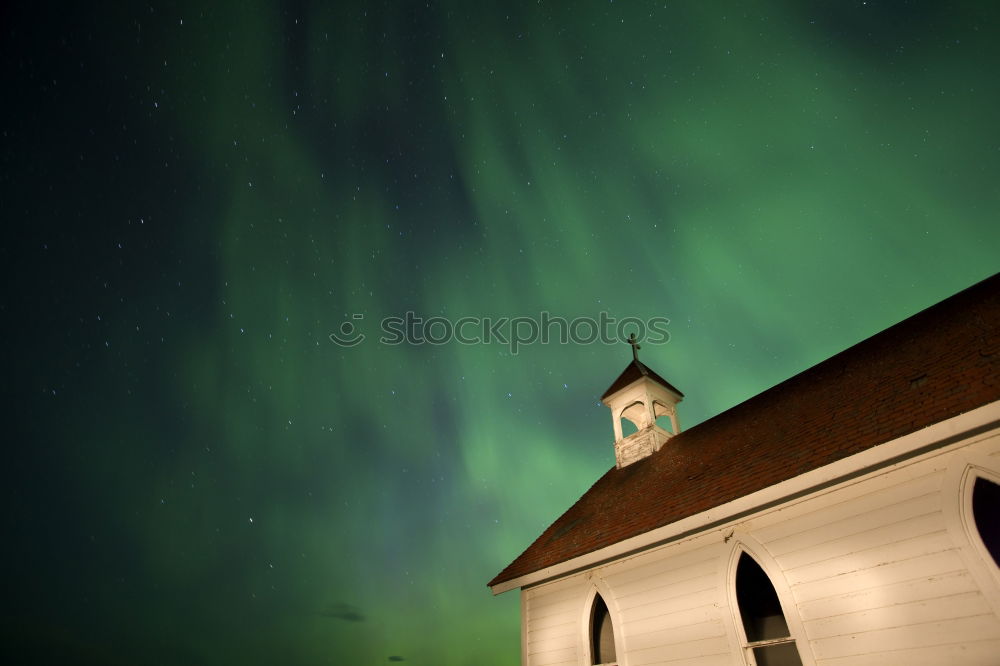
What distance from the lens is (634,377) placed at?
60.2ft

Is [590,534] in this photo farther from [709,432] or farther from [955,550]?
[955,550]

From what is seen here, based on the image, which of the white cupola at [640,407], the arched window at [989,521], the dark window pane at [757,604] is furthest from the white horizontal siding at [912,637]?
the white cupola at [640,407]

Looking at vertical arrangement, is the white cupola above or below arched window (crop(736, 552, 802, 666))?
above

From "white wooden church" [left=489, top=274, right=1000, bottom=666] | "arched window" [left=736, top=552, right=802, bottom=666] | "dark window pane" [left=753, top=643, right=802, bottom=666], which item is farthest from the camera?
"arched window" [left=736, top=552, right=802, bottom=666]

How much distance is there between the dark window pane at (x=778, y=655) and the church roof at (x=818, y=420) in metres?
2.14

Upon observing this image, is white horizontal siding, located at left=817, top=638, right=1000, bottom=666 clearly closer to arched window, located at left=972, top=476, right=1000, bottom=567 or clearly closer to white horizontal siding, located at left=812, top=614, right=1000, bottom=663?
white horizontal siding, located at left=812, top=614, right=1000, bottom=663

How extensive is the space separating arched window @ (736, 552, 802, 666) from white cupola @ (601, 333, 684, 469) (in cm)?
812

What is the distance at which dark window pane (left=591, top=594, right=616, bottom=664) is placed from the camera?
9750 millimetres

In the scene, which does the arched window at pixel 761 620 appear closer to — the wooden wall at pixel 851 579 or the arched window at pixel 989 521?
the wooden wall at pixel 851 579

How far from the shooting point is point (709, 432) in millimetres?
14336

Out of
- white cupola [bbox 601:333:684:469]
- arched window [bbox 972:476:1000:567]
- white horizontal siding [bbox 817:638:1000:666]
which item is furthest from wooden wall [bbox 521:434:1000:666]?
white cupola [bbox 601:333:684:469]

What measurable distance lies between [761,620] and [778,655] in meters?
0.52

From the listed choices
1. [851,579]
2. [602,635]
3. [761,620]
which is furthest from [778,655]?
[602,635]

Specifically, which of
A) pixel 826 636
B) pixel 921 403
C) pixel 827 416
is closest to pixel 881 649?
pixel 826 636
